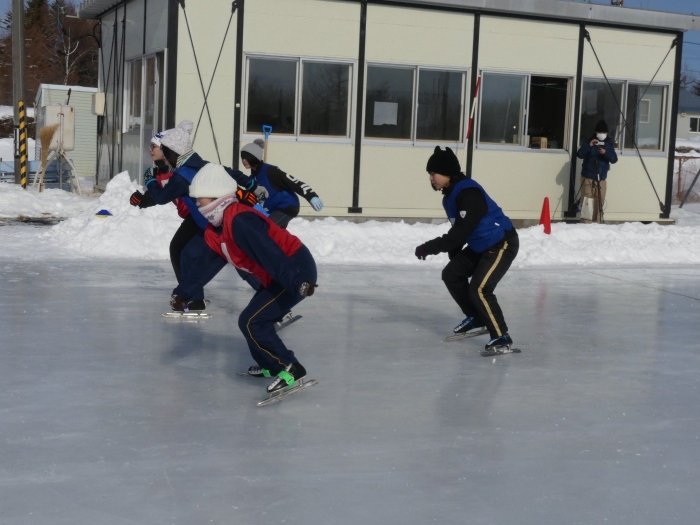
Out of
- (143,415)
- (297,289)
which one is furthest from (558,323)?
(143,415)

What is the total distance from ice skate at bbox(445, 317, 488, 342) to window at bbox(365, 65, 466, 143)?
8.46 metres

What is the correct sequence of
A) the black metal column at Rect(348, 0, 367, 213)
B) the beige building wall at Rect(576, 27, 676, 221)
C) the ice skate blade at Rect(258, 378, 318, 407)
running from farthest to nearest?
the beige building wall at Rect(576, 27, 676, 221), the black metal column at Rect(348, 0, 367, 213), the ice skate blade at Rect(258, 378, 318, 407)

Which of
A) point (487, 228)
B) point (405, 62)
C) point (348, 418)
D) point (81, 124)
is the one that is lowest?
point (348, 418)

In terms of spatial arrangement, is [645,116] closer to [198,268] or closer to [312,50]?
[312,50]

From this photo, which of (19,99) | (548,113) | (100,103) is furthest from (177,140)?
(19,99)

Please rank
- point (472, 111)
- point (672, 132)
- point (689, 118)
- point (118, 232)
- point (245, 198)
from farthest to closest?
point (689, 118), point (672, 132), point (472, 111), point (118, 232), point (245, 198)

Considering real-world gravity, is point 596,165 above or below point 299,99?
below

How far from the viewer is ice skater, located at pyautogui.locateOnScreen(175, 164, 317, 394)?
537cm

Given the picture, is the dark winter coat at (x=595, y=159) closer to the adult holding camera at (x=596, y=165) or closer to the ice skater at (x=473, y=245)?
the adult holding camera at (x=596, y=165)

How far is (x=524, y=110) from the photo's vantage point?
16859 millimetres

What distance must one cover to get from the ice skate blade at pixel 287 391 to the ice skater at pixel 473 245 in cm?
133

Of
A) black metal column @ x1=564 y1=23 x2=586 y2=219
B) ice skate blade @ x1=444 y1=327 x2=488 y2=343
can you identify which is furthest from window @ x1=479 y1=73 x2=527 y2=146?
ice skate blade @ x1=444 y1=327 x2=488 y2=343

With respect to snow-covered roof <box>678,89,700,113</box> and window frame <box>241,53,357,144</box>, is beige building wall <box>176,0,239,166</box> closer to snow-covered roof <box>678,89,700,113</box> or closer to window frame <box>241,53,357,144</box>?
window frame <box>241,53,357,144</box>

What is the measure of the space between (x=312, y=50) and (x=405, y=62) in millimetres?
1635
